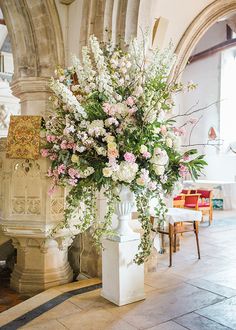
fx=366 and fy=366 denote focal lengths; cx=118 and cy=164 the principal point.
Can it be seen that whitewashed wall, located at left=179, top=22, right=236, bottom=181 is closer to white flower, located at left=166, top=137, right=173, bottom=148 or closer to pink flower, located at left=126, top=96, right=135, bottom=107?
white flower, located at left=166, top=137, right=173, bottom=148

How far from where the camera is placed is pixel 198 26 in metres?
4.85

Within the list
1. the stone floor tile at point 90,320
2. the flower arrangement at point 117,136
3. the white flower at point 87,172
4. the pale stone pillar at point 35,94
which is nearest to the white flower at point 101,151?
the flower arrangement at point 117,136

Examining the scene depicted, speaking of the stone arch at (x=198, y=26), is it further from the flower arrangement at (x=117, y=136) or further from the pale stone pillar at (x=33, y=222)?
the pale stone pillar at (x=33, y=222)

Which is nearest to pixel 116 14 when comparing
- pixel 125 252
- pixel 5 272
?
pixel 125 252

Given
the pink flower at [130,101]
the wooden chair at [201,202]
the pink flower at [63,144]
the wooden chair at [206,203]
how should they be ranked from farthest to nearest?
the wooden chair at [206,203] → the wooden chair at [201,202] → the pink flower at [63,144] → the pink flower at [130,101]

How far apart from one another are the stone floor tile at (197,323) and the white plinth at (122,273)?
1.41ft

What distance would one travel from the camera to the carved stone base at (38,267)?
11.4 ft

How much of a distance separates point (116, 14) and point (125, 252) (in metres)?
2.30

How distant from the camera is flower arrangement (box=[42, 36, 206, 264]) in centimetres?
247

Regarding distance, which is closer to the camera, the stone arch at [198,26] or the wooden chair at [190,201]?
the stone arch at [198,26]

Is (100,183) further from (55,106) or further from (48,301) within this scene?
(48,301)

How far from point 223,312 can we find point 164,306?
1.37 ft

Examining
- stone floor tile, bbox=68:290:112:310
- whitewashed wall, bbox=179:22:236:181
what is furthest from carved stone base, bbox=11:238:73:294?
whitewashed wall, bbox=179:22:236:181

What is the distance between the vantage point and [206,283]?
323cm
